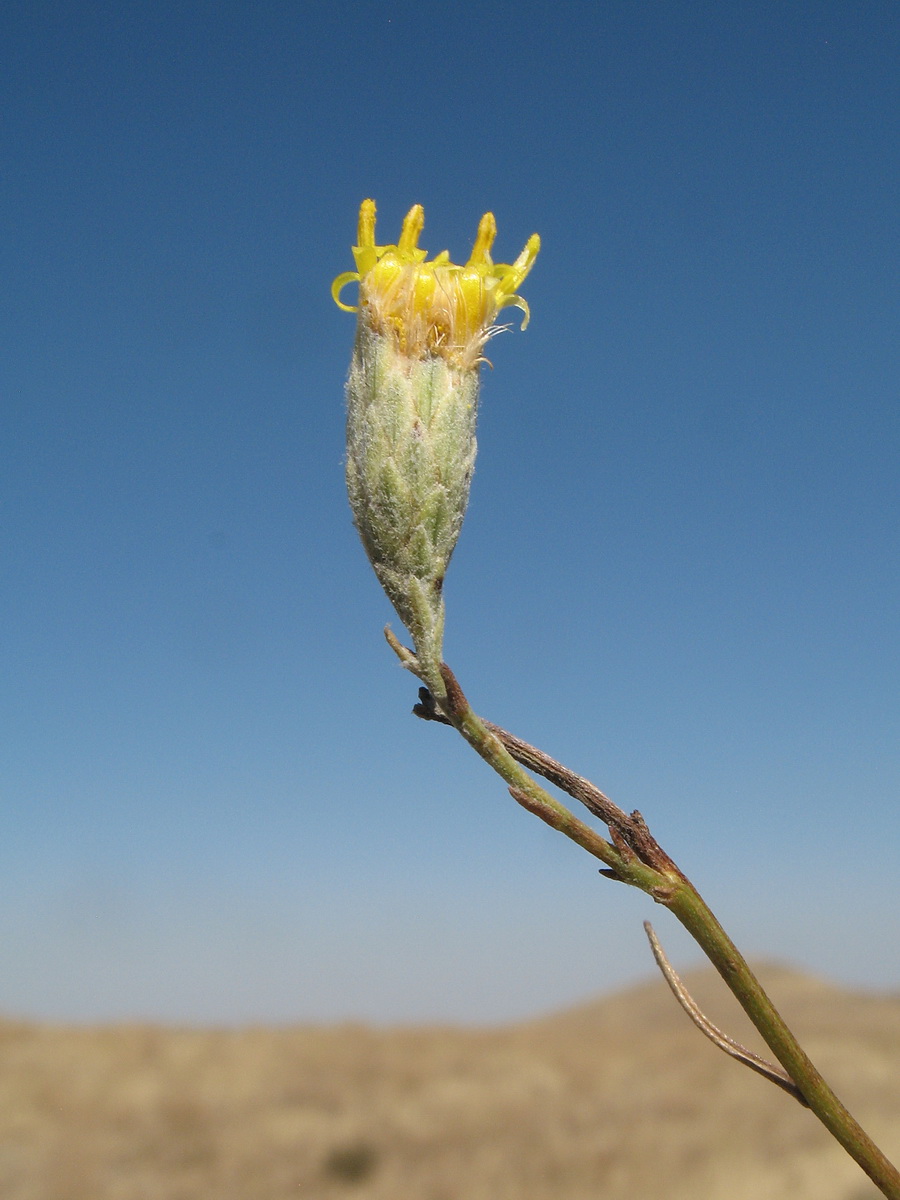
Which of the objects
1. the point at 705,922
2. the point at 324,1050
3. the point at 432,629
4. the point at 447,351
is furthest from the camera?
the point at 324,1050

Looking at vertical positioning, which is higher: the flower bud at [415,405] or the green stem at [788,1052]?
the flower bud at [415,405]

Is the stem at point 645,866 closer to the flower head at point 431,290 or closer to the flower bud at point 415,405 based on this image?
the flower bud at point 415,405

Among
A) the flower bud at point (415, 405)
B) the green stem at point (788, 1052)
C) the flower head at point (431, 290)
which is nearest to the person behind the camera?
the green stem at point (788, 1052)

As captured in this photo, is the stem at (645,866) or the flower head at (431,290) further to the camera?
the flower head at (431,290)

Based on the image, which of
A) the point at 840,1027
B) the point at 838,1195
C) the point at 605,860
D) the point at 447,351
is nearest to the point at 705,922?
the point at 605,860

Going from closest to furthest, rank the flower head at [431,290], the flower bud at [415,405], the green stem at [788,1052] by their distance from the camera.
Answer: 1. the green stem at [788,1052]
2. the flower bud at [415,405]
3. the flower head at [431,290]

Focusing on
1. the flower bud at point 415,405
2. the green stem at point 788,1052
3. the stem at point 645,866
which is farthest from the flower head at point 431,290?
the green stem at point 788,1052

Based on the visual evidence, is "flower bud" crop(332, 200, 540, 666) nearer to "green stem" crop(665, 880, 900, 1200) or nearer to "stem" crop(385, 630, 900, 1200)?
"stem" crop(385, 630, 900, 1200)

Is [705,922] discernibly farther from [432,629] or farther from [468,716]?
[432,629]
